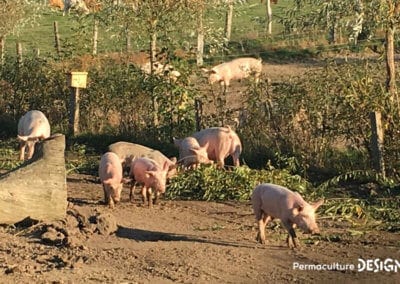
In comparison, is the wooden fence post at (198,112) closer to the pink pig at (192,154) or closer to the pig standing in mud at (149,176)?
the pink pig at (192,154)

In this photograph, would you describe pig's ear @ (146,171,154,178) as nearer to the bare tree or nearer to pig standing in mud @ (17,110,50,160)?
pig standing in mud @ (17,110,50,160)

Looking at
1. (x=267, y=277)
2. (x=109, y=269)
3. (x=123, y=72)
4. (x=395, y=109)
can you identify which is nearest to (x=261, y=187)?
(x=267, y=277)

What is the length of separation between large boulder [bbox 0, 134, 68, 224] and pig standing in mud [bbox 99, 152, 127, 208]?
49.9 inches

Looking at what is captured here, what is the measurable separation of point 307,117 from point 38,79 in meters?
7.47

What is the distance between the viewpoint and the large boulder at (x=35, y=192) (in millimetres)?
8984

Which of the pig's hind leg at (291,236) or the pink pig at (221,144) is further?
the pink pig at (221,144)

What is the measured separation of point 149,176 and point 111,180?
1.62 feet

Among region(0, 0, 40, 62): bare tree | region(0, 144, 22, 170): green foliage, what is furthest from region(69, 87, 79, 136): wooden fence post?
region(0, 0, 40, 62): bare tree

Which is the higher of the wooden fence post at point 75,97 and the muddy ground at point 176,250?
the wooden fence post at point 75,97

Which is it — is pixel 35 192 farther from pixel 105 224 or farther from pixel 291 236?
pixel 291 236

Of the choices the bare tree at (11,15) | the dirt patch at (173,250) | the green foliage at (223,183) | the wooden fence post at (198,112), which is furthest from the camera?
the bare tree at (11,15)

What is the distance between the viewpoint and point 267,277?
7.33 m

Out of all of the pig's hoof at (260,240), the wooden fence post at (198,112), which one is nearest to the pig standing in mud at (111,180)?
the pig's hoof at (260,240)

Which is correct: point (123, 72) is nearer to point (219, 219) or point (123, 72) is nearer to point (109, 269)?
point (219, 219)
